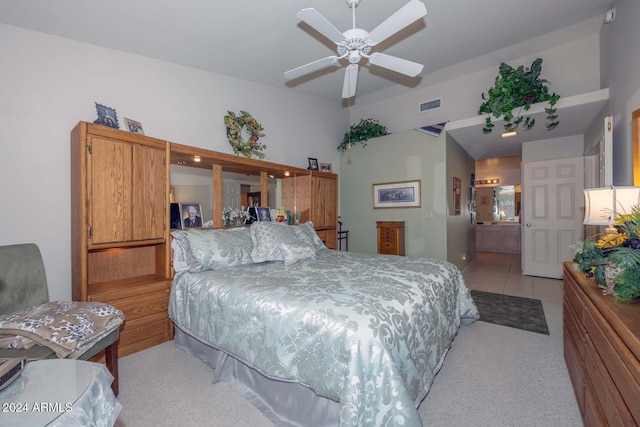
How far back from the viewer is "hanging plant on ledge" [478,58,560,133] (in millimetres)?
3596

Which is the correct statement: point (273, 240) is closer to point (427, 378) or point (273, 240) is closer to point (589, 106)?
point (427, 378)

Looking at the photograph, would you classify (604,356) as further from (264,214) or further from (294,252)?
(264,214)

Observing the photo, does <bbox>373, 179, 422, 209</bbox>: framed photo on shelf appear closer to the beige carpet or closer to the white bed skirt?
the beige carpet

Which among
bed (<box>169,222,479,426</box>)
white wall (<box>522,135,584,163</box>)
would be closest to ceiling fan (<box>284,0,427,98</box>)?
bed (<box>169,222,479,426</box>)

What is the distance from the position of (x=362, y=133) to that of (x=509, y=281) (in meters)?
3.75

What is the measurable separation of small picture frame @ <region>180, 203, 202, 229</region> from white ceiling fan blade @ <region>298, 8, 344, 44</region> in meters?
2.23

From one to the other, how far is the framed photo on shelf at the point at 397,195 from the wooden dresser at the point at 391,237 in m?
0.40

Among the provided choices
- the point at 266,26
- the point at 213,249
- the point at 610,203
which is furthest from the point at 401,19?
the point at 213,249

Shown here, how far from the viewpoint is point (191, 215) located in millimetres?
3125

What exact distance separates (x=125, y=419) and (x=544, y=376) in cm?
292

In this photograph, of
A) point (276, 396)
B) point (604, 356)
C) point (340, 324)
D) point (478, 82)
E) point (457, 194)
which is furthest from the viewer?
point (457, 194)

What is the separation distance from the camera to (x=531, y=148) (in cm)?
513

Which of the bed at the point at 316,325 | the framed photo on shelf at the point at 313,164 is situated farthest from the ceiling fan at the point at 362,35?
the framed photo on shelf at the point at 313,164

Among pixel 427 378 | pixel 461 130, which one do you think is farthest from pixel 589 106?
pixel 427 378
